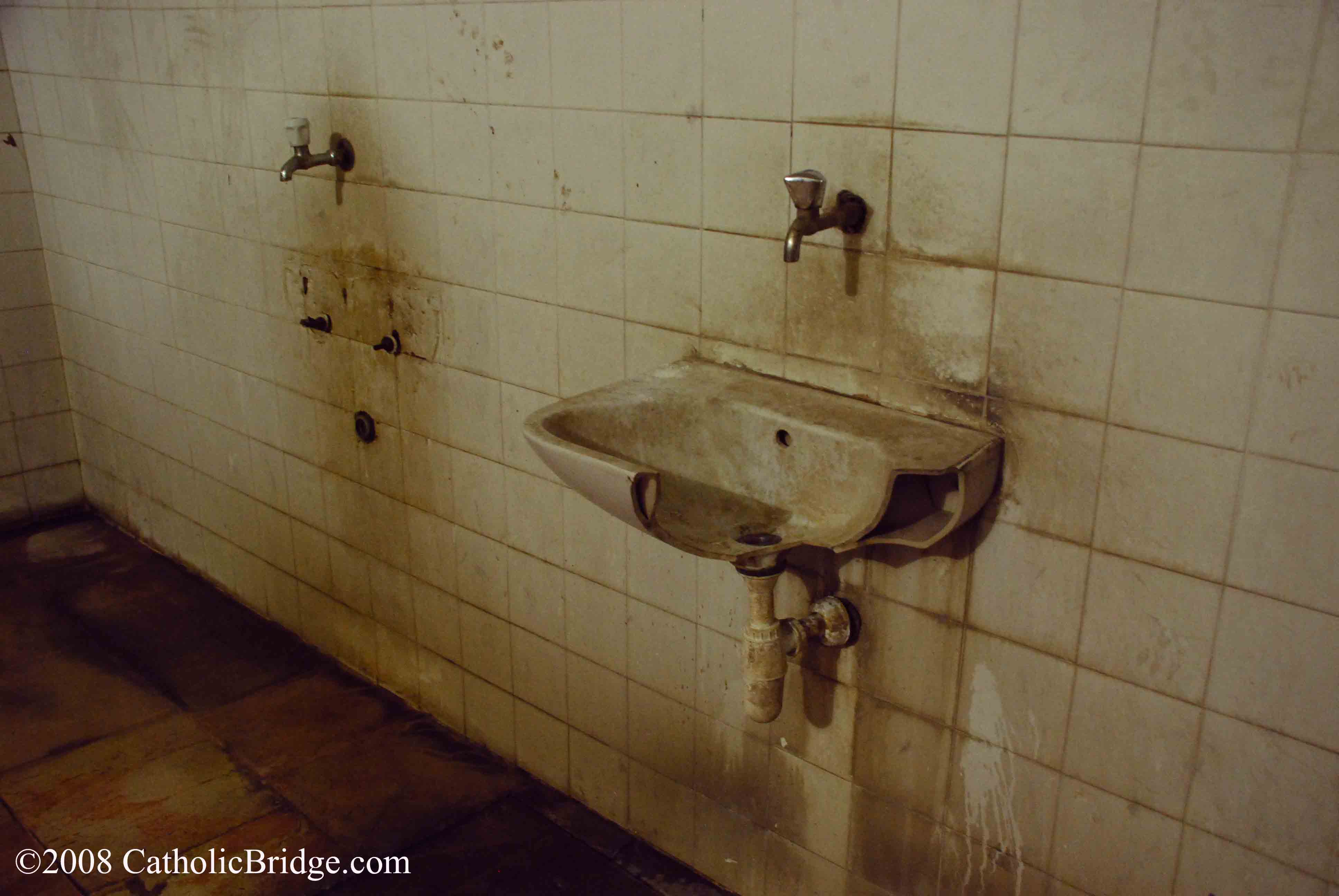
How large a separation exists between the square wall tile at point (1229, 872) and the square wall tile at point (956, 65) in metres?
1.15

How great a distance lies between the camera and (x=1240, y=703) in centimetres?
170

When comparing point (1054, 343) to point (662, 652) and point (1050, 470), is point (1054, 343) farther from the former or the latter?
point (662, 652)

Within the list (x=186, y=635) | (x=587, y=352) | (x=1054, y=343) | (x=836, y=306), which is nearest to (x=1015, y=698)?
(x=1054, y=343)

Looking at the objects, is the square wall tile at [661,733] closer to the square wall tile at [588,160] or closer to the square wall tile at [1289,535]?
the square wall tile at [588,160]

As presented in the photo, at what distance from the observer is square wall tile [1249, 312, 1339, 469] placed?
1.51 m

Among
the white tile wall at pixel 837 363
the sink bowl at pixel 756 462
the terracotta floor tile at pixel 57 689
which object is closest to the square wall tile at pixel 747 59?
the white tile wall at pixel 837 363

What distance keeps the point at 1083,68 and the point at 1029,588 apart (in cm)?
82

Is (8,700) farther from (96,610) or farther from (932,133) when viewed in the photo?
(932,133)

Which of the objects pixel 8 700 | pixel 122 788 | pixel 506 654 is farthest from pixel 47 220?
pixel 506 654

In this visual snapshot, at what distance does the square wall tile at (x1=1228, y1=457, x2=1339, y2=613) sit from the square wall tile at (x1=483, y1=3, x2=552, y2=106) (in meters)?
1.56

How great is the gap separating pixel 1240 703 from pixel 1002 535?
0.43 meters

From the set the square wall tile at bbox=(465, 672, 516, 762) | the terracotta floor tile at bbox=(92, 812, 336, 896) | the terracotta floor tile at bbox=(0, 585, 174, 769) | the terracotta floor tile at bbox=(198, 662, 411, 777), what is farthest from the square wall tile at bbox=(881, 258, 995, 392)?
the terracotta floor tile at bbox=(0, 585, 174, 769)

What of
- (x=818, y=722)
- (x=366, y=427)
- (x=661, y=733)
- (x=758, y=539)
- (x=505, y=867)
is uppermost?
(x=758, y=539)

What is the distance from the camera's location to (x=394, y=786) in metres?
2.97
